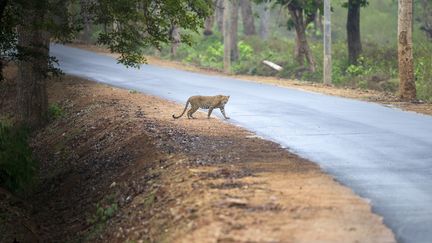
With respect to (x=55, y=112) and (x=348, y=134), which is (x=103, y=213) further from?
(x=55, y=112)

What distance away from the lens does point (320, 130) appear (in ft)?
55.9

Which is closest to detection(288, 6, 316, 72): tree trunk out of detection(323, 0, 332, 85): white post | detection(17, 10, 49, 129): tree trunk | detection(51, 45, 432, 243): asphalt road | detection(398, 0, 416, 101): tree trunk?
detection(323, 0, 332, 85): white post

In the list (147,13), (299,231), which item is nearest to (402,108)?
(147,13)

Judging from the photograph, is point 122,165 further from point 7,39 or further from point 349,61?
point 349,61

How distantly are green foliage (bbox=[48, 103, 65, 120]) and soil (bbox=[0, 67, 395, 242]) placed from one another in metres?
0.94

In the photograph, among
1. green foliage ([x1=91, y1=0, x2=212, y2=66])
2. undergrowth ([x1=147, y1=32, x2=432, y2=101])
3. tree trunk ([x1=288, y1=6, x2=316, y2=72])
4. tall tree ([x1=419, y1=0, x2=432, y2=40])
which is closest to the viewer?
green foliage ([x1=91, y1=0, x2=212, y2=66])

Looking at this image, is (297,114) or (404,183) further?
(297,114)

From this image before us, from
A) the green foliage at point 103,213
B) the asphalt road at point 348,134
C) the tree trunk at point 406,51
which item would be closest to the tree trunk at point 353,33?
the asphalt road at point 348,134

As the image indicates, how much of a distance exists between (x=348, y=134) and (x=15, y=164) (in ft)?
25.4

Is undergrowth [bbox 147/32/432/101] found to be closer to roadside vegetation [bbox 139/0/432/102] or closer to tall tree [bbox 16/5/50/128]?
roadside vegetation [bbox 139/0/432/102]

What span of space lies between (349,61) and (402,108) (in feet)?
55.5

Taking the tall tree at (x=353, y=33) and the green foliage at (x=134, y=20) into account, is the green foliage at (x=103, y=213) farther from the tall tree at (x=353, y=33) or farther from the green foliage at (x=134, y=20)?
the tall tree at (x=353, y=33)

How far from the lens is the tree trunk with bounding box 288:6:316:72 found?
126 feet

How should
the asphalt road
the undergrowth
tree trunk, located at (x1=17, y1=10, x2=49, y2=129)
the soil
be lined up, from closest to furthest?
the soil → the asphalt road → tree trunk, located at (x1=17, y1=10, x2=49, y2=129) → the undergrowth
